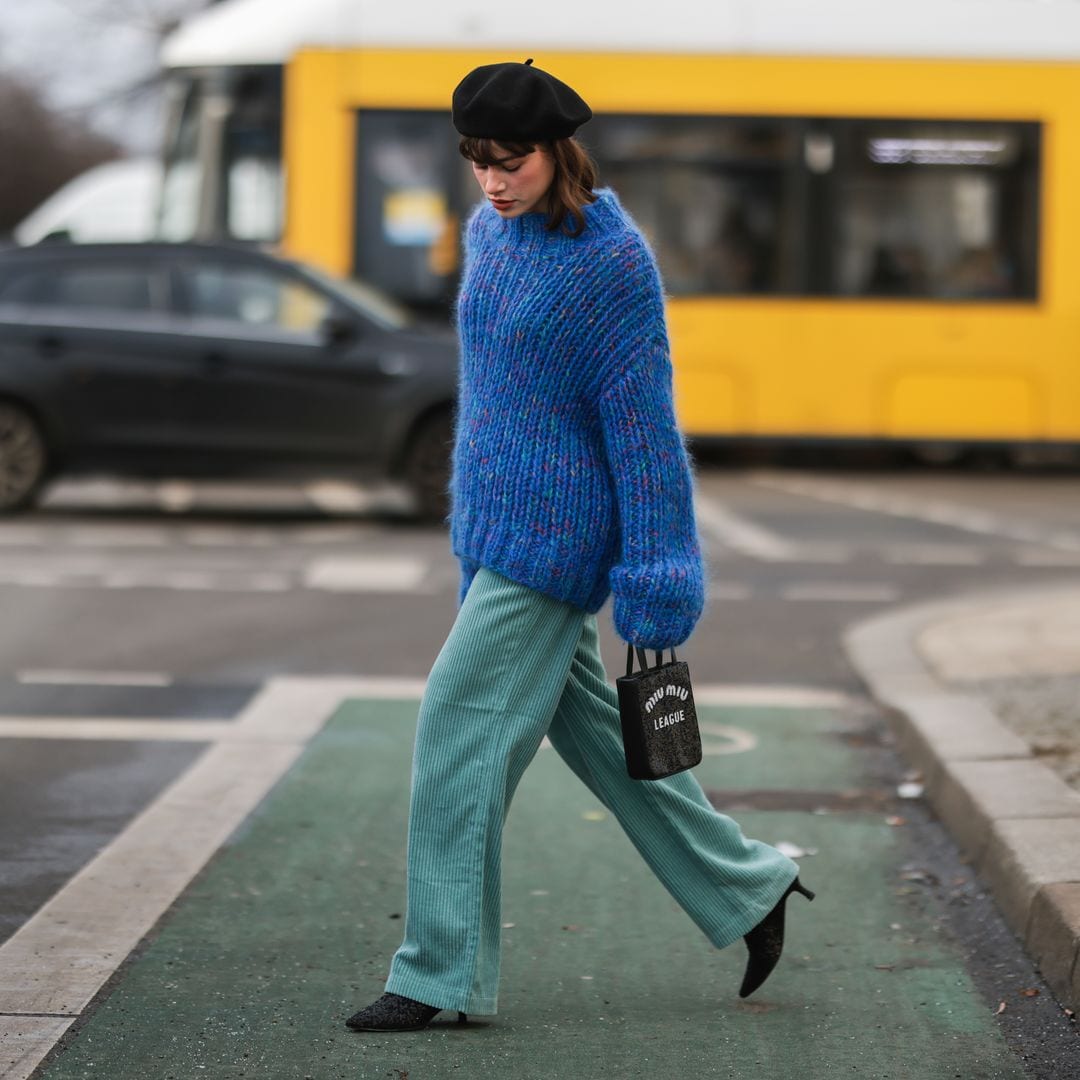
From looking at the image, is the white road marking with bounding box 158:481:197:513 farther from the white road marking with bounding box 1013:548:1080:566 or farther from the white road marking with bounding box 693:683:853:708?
the white road marking with bounding box 693:683:853:708

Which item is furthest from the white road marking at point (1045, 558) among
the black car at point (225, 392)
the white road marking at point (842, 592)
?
the black car at point (225, 392)

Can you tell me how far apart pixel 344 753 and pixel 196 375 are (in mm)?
6911

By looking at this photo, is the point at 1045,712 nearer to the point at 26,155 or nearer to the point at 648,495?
the point at 648,495

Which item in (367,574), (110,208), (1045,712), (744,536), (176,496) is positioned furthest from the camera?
(110,208)

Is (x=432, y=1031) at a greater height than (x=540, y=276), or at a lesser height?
lesser

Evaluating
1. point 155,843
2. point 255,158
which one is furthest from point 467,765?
point 255,158

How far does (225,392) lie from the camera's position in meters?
13.3

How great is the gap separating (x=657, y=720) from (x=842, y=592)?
684cm

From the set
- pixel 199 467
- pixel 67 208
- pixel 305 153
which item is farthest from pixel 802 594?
pixel 67 208

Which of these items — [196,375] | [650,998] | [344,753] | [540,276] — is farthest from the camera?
[196,375]

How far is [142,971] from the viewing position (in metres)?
4.32

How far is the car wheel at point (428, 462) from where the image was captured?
1334cm

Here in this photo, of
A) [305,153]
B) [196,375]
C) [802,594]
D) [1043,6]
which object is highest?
[1043,6]

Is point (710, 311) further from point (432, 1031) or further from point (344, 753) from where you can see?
point (432, 1031)
